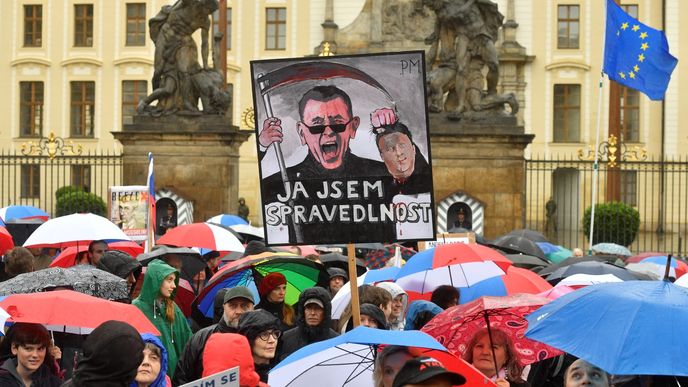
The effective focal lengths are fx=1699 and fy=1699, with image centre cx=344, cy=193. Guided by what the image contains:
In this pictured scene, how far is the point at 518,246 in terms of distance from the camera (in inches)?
693

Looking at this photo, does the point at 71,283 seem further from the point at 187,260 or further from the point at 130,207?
the point at 130,207

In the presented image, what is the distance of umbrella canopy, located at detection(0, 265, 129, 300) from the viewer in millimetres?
9125

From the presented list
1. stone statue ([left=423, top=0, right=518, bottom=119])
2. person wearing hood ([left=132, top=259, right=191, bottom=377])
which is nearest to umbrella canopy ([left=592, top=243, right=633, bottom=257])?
stone statue ([left=423, top=0, right=518, bottom=119])

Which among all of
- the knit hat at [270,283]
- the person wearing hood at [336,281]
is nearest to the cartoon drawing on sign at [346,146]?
the knit hat at [270,283]

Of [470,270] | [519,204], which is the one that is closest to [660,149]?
[519,204]

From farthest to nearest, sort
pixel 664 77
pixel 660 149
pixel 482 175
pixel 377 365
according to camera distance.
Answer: pixel 660 149 → pixel 482 175 → pixel 664 77 → pixel 377 365

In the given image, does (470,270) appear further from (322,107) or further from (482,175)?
(482,175)

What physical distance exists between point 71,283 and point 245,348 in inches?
89.6

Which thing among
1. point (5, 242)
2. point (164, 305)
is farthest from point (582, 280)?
point (5, 242)

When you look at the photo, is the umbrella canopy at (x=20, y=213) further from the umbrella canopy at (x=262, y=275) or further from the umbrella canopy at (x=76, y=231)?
the umbrella canopy at (x=262, y=275)

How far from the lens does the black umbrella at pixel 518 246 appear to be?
1715cm

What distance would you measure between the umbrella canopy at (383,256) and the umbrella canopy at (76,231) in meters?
2.98

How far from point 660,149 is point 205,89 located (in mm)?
30093

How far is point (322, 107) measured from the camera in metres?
8.38
